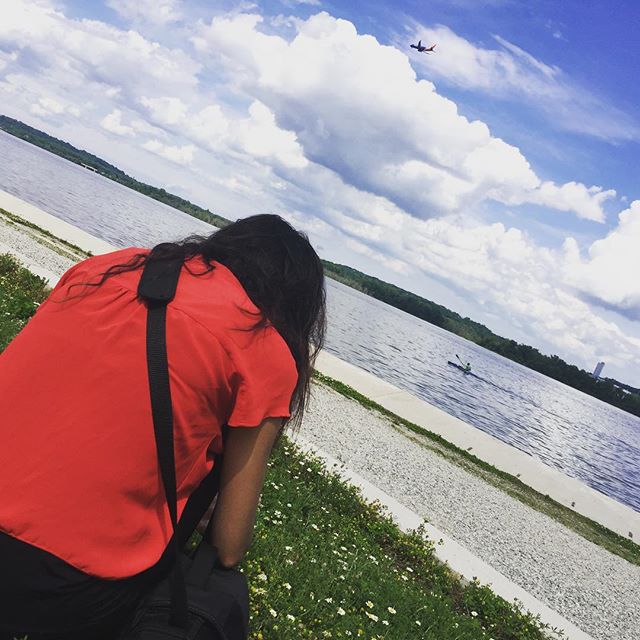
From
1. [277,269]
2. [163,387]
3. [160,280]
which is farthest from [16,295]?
[163,387]

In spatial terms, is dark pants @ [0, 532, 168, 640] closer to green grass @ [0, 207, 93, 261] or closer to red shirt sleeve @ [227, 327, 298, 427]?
red shirt sleeve @ [227, 327, 298, 427]

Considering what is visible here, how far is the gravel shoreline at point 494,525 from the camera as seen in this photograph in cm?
942

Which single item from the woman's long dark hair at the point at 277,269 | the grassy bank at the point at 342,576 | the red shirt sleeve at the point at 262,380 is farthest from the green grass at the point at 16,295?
the red shirt sleeve at the point at 262,380

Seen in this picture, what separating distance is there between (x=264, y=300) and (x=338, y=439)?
37.1ft

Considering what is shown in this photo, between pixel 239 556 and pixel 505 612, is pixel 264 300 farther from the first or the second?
pixel 505 612

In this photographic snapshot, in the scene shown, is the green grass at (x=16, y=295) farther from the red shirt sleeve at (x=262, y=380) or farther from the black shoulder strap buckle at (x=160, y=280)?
the red shirt sleeve at (x=262, y=380)

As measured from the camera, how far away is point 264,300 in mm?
2002

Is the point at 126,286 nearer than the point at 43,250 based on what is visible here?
Yes

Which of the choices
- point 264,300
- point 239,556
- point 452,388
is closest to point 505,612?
point 239,556

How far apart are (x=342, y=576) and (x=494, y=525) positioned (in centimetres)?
813

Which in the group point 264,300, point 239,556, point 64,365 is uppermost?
point 264,300

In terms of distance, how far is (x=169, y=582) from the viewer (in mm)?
1877

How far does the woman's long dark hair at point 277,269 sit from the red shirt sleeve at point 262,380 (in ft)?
0.37

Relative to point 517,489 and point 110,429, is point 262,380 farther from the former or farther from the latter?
point 517,489
